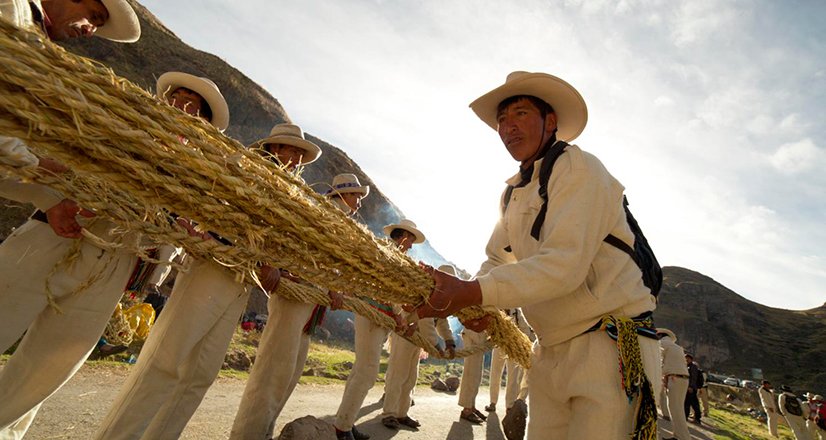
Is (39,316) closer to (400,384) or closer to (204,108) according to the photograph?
(204,108)

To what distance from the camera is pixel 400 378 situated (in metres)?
5.51

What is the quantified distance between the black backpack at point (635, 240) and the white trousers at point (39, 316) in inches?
96.7

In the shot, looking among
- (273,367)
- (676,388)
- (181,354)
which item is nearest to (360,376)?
(273,367)

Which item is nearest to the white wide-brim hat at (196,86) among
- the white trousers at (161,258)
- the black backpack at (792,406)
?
the white trousers at (161,258)

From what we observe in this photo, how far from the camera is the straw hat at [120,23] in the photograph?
2.80m

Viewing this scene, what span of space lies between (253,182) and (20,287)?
200 cm

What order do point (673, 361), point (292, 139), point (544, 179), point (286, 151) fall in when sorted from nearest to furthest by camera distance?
1. point (544, 179)
2. point (292, 139)
3. point (286, 151)
4. point (673, 361)

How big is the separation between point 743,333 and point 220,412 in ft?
265

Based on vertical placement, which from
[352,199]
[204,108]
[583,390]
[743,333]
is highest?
[743,333]

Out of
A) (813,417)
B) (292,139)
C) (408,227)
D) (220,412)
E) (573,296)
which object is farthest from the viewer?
(813,417)

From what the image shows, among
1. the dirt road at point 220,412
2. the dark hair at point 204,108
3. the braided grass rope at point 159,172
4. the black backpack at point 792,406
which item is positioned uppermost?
the dark hair at point 204,108

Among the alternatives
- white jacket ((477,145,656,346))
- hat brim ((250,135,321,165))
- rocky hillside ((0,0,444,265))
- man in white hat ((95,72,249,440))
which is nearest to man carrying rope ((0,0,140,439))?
man in white hat ((95,72,249,440))

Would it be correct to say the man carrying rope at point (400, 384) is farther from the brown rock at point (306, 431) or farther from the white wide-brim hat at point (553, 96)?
the white wide-brim hat at point (553, 96)

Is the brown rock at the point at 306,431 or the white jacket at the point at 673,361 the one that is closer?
the brown rock at the point at 306,431
